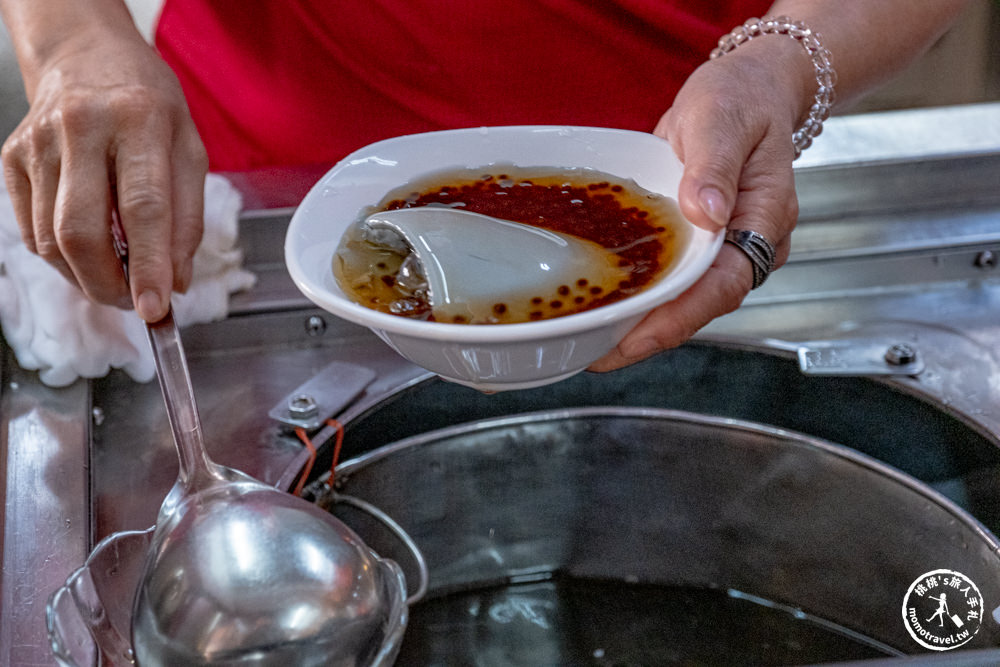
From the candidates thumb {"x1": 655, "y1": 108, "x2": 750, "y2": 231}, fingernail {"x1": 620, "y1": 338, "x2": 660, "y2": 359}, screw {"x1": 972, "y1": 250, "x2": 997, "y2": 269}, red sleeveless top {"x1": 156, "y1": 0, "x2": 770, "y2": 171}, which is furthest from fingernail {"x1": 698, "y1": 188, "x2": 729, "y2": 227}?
red sleeveless top {"x1": 156, "y1": 0, "x2": 770, "y2": 171}

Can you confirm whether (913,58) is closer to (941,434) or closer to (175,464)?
(941,434)

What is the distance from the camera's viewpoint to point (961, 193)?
1097 millimetres

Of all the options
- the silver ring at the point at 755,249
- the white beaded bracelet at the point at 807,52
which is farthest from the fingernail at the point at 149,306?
the white beaded bracelet at the point at 807,52

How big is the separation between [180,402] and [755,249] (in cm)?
53

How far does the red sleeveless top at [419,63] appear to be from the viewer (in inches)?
51.4

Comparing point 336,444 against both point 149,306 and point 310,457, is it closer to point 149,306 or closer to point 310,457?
point 310,457

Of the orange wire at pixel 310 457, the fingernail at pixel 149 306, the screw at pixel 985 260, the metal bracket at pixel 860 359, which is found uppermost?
the screw at pixel 985 260

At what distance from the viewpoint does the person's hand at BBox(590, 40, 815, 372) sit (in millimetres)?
738

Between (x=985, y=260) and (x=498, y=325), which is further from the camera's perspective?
(x=985, y=260)

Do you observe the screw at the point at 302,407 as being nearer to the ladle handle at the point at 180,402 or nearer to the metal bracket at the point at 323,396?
the metal bracket at the point at 323,396

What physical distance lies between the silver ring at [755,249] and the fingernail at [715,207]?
148mm

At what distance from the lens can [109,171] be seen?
0.83 metres

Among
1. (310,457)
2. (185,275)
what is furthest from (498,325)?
(185,275)

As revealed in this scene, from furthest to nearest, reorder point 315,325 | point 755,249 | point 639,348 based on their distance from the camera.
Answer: point 315,325 → point 755,249 → point 639,348
